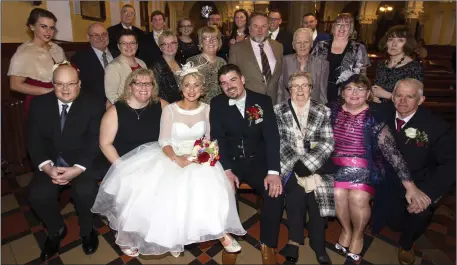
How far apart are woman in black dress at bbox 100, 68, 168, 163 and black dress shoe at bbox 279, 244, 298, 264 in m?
1.98

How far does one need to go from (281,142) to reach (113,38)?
384 cm

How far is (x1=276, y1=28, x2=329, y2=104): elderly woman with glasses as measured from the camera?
4090 mm

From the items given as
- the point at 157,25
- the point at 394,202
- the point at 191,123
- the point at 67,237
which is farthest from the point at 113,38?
the point at 394,202

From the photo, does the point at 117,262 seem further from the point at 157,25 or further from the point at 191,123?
the point at 157,25

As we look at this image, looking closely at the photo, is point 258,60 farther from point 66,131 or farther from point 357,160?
point 66,131

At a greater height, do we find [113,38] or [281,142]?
[113,38]

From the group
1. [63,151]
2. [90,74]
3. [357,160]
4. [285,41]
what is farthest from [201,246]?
[285,41]

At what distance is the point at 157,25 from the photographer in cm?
530

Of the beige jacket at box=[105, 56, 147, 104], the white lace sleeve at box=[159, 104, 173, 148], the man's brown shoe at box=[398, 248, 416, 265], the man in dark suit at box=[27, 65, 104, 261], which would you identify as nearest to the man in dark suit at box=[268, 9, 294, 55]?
the beige jacket at box=[105, 56, 147, 104]

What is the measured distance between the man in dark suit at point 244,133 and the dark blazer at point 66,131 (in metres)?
1.39

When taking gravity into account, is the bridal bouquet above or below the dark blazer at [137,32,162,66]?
below

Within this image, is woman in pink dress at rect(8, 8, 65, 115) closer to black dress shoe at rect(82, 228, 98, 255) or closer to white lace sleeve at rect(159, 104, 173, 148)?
white lace sleeve at rect(159, 104, 173, 148)

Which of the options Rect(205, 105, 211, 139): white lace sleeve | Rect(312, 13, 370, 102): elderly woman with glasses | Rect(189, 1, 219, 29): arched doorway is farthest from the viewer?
Rect(189, 1, 219, 29): arched doorway

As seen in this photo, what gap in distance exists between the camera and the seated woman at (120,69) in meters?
3.90
